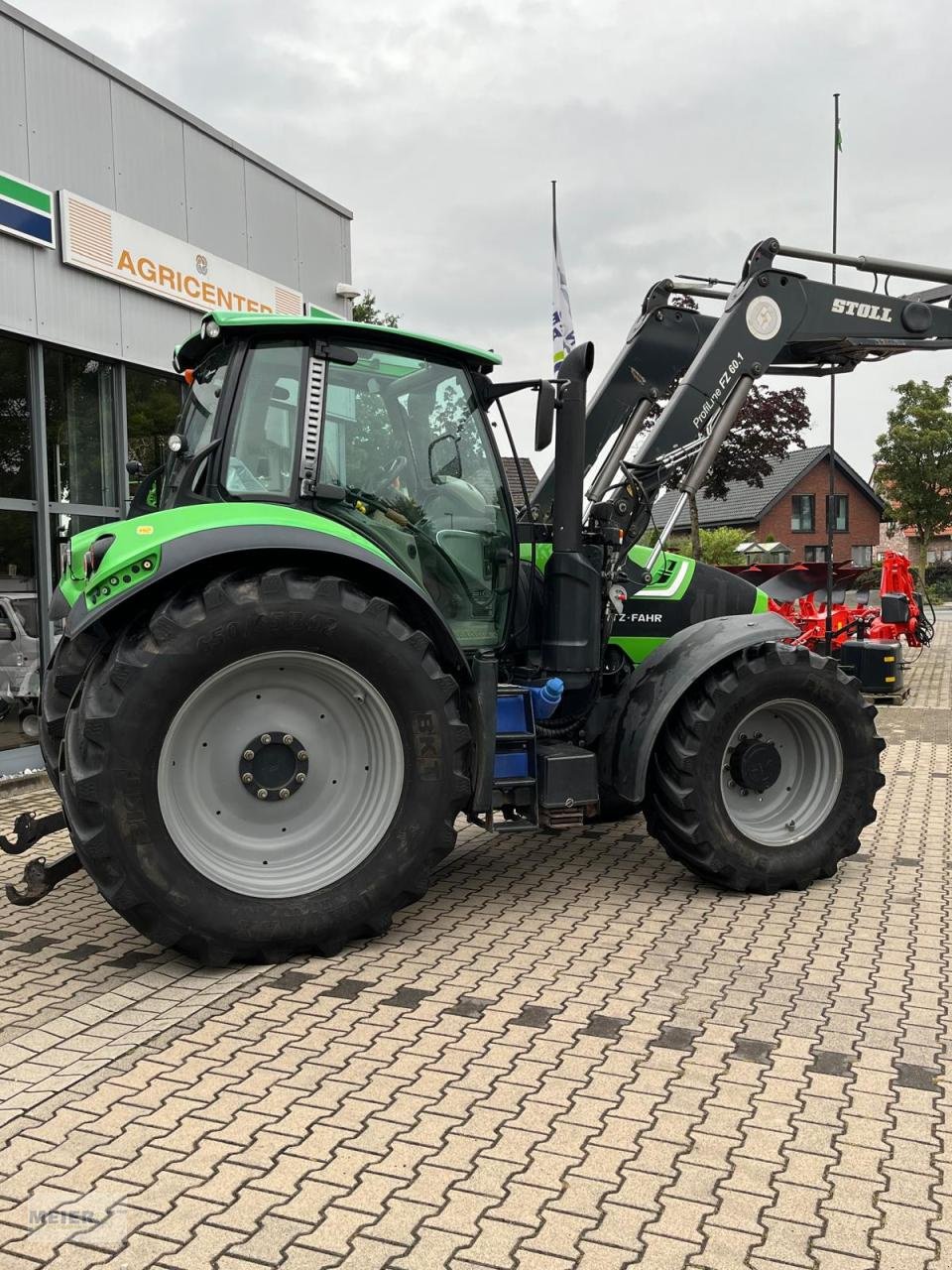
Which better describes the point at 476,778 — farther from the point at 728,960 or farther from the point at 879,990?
the point at 879,990

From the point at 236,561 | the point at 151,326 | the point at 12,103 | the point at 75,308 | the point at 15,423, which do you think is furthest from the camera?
the point at 151,326

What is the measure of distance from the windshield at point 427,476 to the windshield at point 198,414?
1.64ft

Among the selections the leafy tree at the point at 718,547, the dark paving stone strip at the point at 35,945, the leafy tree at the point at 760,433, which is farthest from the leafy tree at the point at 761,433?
the dark paving stone strip at the point at 35,945

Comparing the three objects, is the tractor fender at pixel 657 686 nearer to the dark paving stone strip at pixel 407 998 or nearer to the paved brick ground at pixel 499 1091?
the paved brick ground at pixel 499 1091

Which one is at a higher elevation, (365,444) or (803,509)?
(803,509)

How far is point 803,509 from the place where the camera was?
5434 cm

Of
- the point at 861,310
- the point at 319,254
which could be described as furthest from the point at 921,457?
the point at 861,310

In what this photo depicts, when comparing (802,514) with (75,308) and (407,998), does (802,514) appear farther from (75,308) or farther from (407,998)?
(407,998)

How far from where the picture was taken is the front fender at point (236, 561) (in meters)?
4.05

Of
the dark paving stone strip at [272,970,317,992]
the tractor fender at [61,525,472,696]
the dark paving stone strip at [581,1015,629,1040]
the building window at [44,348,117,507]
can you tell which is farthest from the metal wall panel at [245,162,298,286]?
the dark paving stone strip at [581,1015,629,1040]

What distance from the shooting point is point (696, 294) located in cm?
649

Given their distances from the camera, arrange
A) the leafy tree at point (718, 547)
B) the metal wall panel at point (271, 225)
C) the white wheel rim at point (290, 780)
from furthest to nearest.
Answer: the leafy tree at point (718, 547)
the metal wall panel at point (271, 225)
the white wheel rim at point (290, 780)

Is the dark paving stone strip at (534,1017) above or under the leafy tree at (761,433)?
under

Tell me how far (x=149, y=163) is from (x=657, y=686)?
697 centimetres
